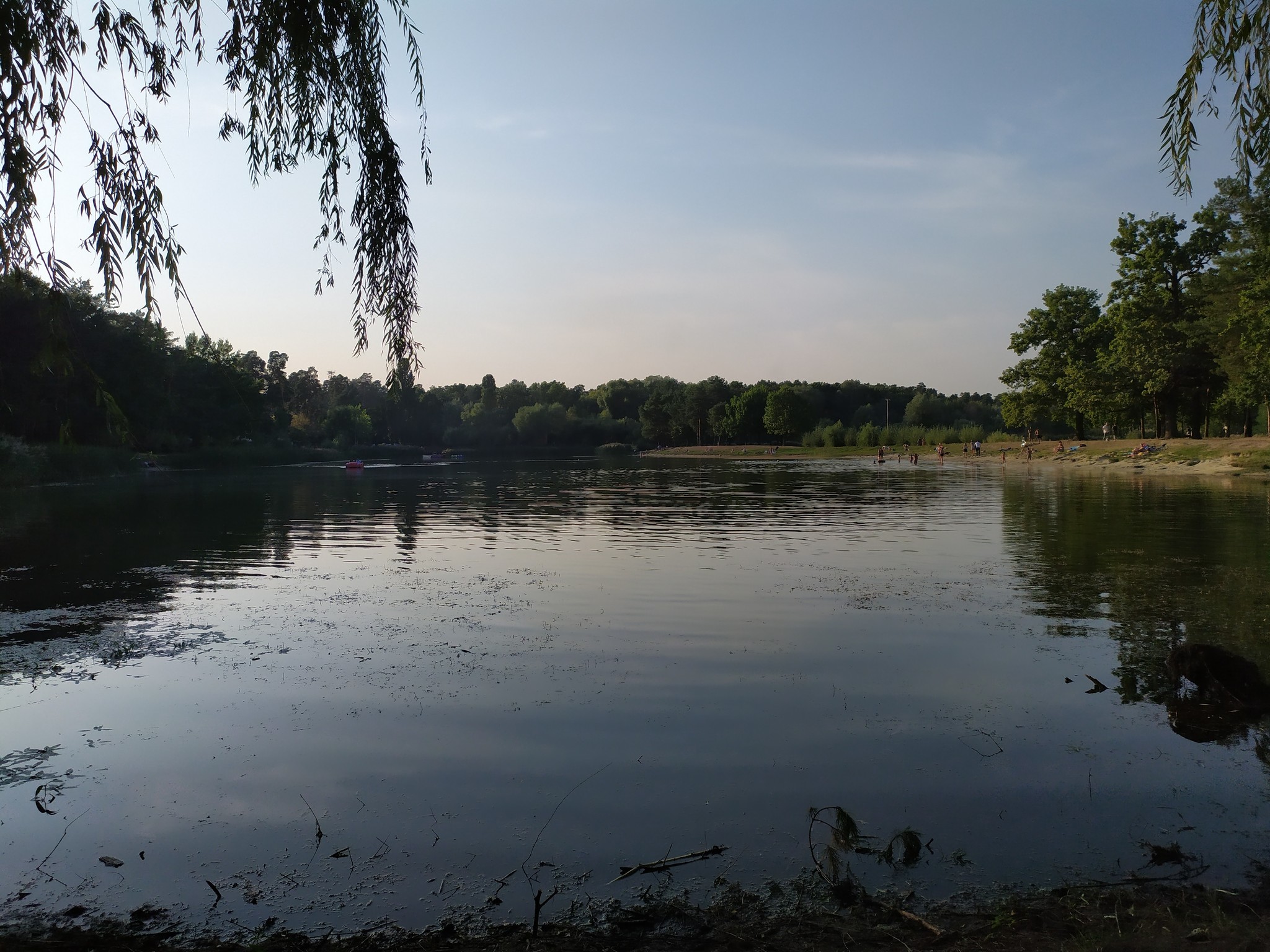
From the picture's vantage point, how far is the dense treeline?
4894 cm

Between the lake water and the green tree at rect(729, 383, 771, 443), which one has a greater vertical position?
the green tree at rect(729, 383, 771, 443)

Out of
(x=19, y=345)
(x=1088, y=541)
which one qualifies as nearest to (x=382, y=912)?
(x=1088, y=541)

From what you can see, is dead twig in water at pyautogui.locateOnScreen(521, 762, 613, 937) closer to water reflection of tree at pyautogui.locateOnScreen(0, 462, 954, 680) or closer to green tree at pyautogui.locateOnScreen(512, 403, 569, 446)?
water reflection of tree at pyautogui.locateOnScreen(0, 462, 954, 680)

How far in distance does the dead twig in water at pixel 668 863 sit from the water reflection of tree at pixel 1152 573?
17.2ft

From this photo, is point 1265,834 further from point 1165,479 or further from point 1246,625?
point 1165,479

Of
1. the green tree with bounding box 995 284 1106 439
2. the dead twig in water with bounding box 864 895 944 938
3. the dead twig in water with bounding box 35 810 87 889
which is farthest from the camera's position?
the green tree with bounding box 995 284 1106 439

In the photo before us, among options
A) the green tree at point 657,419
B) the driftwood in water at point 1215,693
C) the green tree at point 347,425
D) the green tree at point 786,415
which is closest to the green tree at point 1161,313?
the driftwood in water at point 1215,693

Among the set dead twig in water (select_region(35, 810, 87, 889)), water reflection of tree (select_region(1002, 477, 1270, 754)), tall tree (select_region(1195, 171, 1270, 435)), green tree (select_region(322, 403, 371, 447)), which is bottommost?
dead twig in water (select_region(35, 810, 87, 889))

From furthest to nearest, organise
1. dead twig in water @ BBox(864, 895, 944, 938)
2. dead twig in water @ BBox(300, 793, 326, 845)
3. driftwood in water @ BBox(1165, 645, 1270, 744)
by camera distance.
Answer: driftwood in water @ BBox(1165, 645, 1270, 744) < dead twig in water @ BBox(300, 793, 326, 845) < dead twig in water @ BBox(864, 895, 944, 938)

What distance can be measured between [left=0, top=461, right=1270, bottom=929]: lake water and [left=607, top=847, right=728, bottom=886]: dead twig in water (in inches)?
3.4

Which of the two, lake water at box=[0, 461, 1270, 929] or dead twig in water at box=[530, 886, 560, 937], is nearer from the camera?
dead twig in water at box=[530, 886, 560, 937]

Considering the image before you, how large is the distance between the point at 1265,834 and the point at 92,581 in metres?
19.0

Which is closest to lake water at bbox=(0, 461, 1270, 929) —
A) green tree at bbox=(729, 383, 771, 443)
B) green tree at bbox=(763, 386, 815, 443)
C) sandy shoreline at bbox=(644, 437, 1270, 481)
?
sandy shoreline at bbox=(644, 437, 1270, 481)

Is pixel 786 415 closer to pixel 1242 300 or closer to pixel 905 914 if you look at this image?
pixel 1242 300
